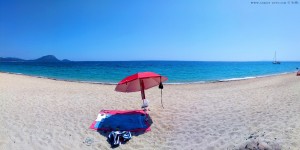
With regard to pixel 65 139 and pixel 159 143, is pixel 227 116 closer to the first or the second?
pixel 159 143

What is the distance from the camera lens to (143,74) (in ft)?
25.9

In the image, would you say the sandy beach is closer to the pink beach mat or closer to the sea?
the pink beach mat

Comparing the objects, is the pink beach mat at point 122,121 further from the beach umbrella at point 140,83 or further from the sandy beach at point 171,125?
the beach umbrella at point 140,83

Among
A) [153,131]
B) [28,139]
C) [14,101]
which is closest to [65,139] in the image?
[28,139]

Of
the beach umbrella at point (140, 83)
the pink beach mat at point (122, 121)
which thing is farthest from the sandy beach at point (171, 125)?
the beach umbrella at point (140, 83)

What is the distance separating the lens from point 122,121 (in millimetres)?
7688

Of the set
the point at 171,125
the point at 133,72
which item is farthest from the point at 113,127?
the point at 133,72

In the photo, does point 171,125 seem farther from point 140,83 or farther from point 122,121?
point 140,83

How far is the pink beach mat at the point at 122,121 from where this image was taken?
7.09 metres

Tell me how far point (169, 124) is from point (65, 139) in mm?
3549

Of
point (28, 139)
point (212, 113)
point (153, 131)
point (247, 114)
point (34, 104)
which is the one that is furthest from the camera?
point (34, 104)

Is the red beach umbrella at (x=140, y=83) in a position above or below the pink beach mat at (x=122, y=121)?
above

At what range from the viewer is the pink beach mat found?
7086mm

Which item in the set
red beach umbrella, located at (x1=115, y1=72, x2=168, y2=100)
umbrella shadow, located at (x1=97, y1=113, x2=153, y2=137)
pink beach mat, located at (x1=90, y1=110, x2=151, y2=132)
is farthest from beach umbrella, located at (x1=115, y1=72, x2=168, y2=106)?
umbrella shadow, located at (x1=97, y1=113, x2=153, y2=137)
